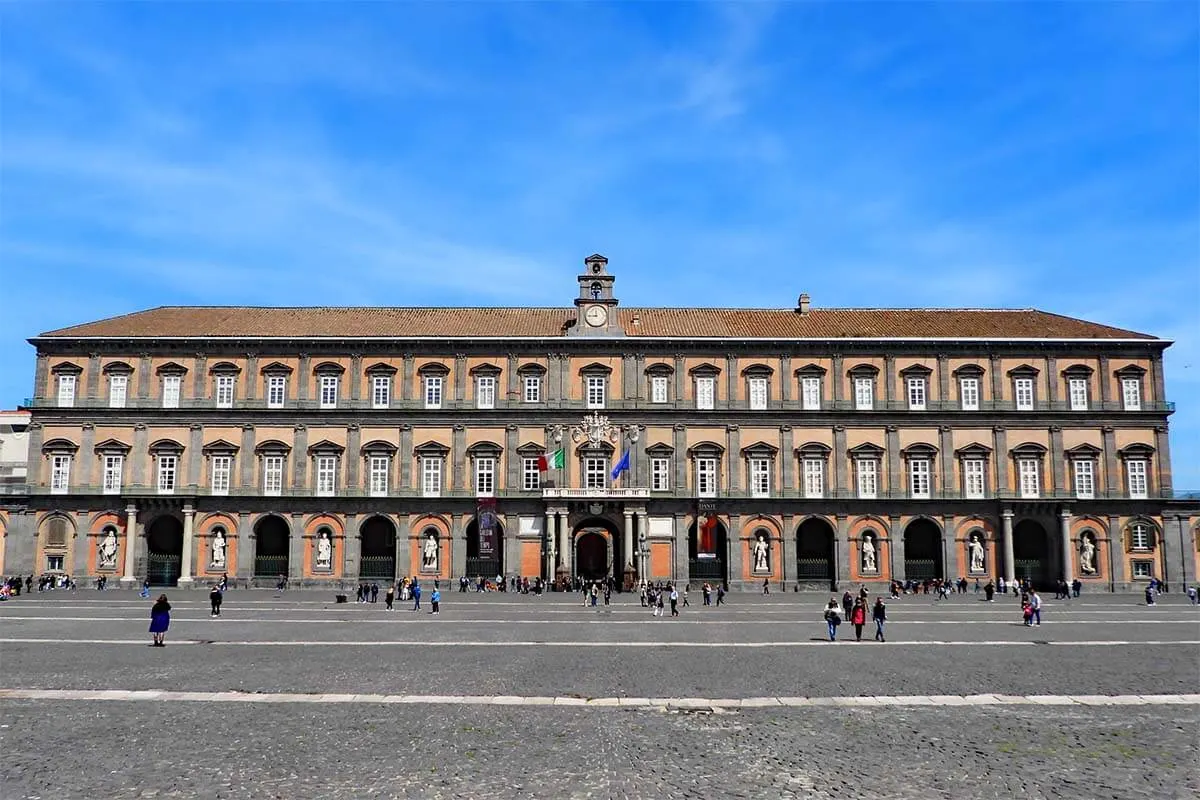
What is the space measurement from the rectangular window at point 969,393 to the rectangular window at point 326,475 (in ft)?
125

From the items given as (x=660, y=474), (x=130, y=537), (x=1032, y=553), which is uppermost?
(x=660, y=474)

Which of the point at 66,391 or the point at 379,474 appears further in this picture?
the point at 66,391

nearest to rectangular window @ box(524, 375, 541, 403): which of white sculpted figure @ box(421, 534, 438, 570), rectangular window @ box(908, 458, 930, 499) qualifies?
white sculpted figure @ box(421, 534, 438, 570)

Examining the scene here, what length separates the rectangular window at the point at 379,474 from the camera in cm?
5656

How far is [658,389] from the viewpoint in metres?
57.7

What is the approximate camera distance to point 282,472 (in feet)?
186

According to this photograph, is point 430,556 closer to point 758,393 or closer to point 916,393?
point 758,393

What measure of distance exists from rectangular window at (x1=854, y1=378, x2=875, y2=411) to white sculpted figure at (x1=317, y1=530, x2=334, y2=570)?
32.7 m

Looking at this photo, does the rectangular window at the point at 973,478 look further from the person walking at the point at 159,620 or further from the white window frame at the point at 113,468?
the white window frame at the point at 113,468

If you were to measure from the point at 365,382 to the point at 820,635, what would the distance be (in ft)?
118

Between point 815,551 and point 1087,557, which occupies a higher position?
point 815,551

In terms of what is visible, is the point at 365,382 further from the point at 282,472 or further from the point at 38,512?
the point at 38,512

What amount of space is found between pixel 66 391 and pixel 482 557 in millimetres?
27223

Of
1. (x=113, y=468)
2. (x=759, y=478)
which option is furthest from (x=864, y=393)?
Answer: (x=113, y=468)
